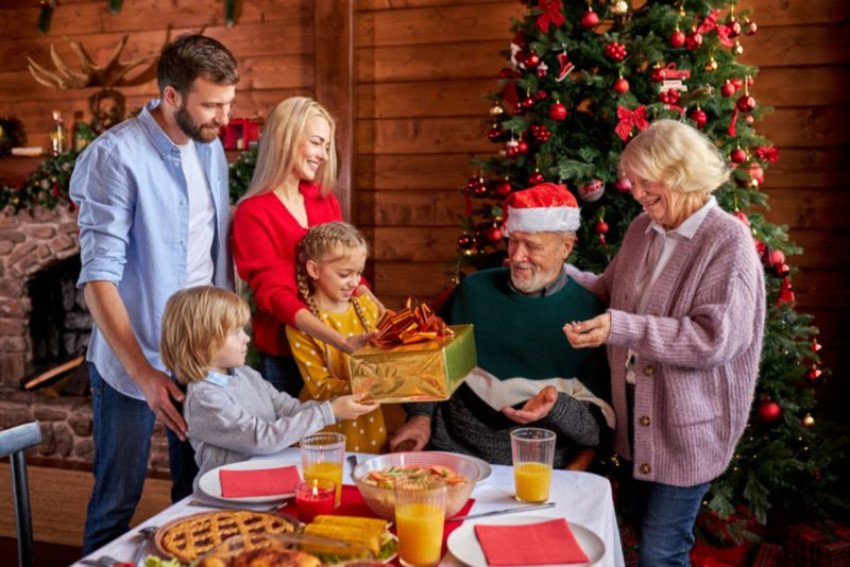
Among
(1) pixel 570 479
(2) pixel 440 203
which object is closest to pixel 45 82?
(2) pixel 440 203

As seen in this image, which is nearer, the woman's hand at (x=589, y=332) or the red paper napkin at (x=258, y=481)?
the red paper napkin at (x=258, y=481)

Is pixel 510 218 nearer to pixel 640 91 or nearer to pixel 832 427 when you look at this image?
pixel 640 91

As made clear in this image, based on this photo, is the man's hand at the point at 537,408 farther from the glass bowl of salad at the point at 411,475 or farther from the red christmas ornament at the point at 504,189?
the red christmas ornament at the point at 504,189

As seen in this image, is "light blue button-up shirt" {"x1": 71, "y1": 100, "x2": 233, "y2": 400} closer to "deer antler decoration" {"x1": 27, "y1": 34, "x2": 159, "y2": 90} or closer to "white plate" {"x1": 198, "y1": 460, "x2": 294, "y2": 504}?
"white plate" {"x1": 198, "y1": 460, "x2": 294, "y2": 504}

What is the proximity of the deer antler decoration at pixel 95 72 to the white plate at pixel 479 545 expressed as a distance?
157 inches

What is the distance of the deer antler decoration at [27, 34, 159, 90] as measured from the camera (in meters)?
4.68

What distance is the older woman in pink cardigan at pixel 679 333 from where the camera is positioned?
187 centimetres

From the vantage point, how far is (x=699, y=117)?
3.00 metres

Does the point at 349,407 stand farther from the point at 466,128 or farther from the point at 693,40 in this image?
the point at 466,128

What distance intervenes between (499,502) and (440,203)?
2.87 meters

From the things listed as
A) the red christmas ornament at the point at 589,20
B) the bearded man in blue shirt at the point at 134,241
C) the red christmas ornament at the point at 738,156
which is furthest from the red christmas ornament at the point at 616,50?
the bearded man in blue shirt at the point at 134,241

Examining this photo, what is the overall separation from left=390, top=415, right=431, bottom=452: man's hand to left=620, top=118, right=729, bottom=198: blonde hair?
0.83 m

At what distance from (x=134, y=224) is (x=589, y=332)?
1.20 metres

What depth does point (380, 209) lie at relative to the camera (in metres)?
4.42
